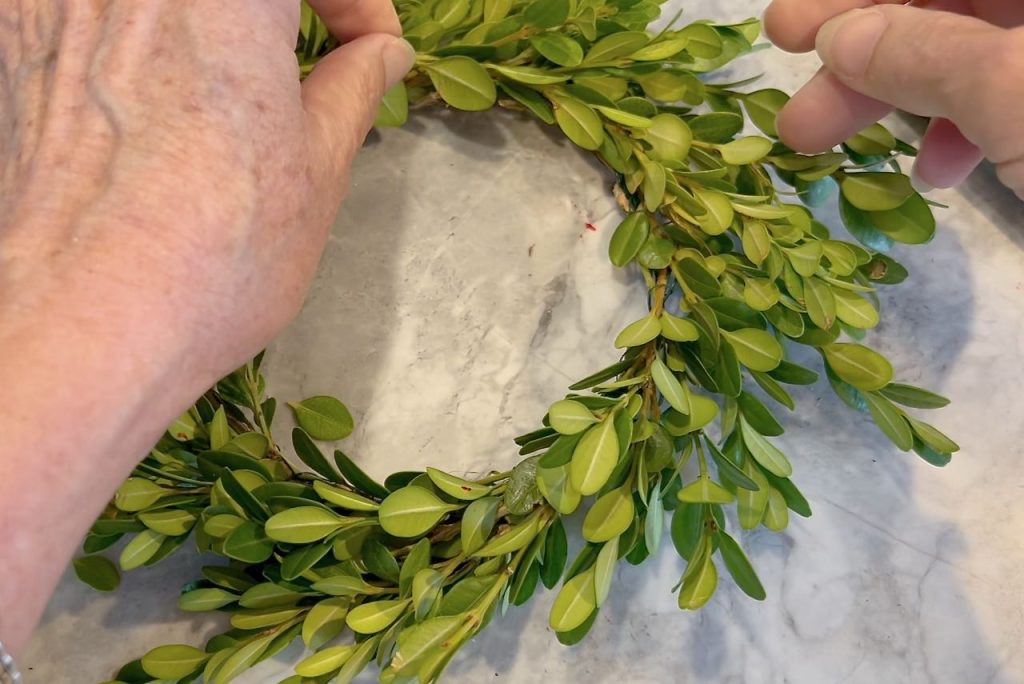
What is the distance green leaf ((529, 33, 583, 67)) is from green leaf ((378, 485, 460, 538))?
15.4 inches

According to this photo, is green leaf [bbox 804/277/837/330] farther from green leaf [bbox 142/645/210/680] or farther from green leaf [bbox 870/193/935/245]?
green leaf [bbox 142/645/210/680]

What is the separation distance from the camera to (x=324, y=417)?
2.41ft

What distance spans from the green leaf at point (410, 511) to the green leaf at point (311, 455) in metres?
0.07

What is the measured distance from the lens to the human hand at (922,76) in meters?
0.53

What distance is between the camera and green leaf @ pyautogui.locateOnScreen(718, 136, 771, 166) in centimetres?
75

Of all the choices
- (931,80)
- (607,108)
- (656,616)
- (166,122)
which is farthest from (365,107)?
(656,616)

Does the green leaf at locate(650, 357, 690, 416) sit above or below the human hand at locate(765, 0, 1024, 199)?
below

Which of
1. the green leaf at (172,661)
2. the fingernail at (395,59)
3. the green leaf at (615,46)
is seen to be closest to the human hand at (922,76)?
the green leaf at (615,46)

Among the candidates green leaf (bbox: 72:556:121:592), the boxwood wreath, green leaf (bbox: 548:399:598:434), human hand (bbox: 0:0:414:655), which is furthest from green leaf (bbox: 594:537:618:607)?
green leaf (bbox: 72:556:121:592)

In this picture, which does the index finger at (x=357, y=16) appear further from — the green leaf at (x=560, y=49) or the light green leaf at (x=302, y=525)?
the light green leaf at (x=302, y=525)

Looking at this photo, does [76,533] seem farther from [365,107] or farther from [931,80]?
[931,80]

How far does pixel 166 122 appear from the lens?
50cm

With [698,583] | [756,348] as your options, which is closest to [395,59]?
[756,348]

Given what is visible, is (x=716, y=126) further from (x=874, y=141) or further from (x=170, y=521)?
(x=170, y=521)
